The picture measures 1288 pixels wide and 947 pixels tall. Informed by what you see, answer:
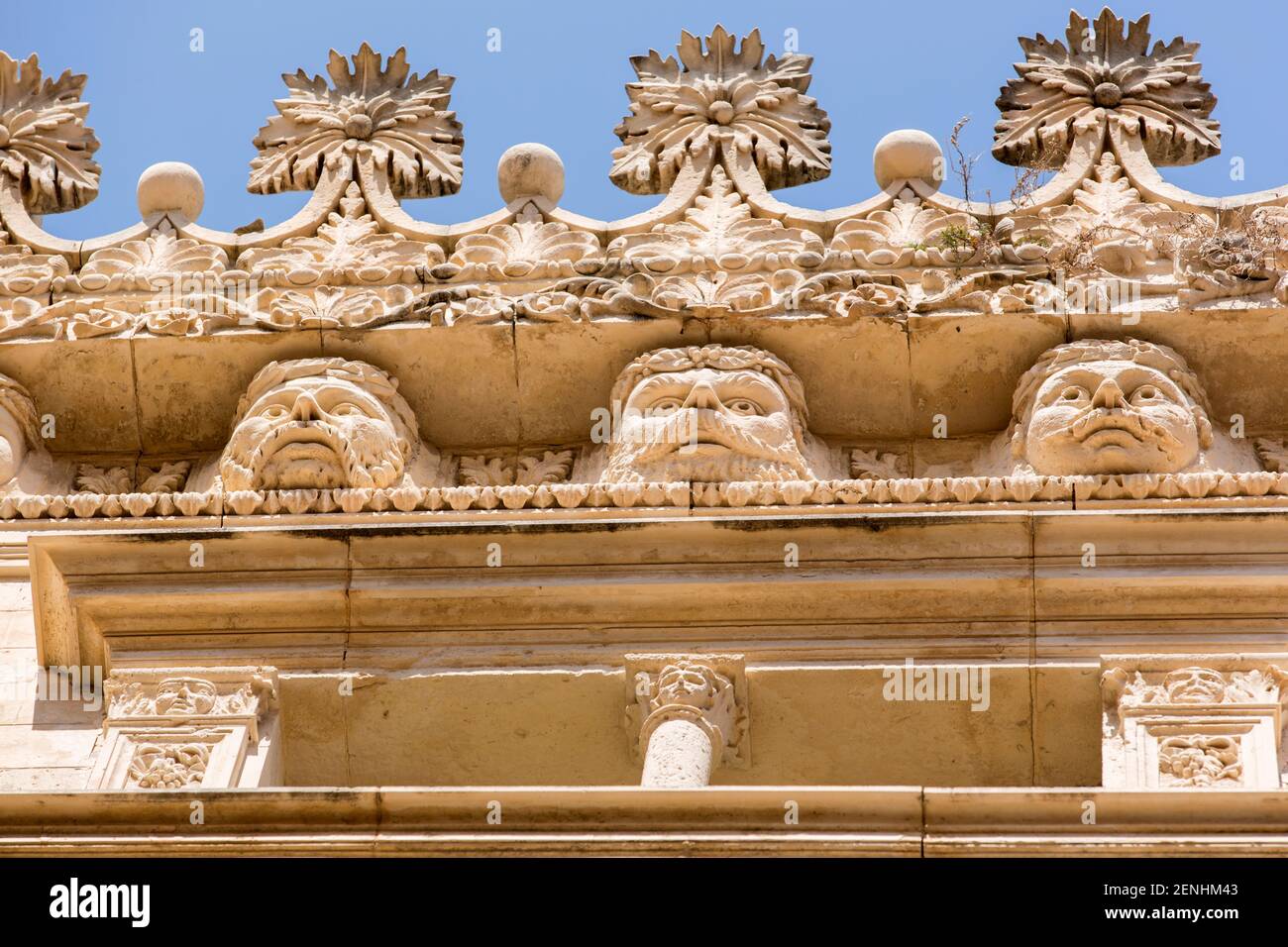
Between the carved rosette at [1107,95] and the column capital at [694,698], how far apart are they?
3.85 m

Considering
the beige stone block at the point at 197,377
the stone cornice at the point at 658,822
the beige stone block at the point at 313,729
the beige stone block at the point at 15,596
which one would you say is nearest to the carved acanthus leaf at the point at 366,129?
the beige stone block at the point at 197,377

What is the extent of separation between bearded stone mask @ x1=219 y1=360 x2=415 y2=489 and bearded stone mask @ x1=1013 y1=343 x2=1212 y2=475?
2.79m

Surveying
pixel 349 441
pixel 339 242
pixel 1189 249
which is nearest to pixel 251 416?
pixel 349 441

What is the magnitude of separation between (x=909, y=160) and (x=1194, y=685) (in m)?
3.97

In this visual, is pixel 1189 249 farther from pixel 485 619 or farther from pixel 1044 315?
pixel 485 619

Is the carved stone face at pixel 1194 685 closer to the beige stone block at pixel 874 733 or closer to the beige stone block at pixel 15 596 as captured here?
the beige stone block at pixel 874 733

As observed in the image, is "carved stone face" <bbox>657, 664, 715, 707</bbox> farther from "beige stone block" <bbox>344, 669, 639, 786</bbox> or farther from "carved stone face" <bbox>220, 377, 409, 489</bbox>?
"carved stone face" <bbox>220, 377, 409, 489</bbox>

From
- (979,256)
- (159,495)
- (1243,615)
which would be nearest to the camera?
(1243,615)

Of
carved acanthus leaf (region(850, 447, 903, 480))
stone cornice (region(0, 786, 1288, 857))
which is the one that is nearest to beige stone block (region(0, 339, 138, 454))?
carved acanthus leaf (region(850, 447, 903, 480))

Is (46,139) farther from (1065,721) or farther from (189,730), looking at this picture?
(1065,721)

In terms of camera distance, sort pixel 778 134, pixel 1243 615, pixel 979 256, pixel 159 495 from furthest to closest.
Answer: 1. pixel 778 134
2. pixel 979 256
3. pixel 159 495
4. pixel 1243 615

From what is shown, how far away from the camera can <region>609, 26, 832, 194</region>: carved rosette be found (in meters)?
14.5

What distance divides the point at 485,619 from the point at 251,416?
1.71m

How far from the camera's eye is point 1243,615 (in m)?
11.5
